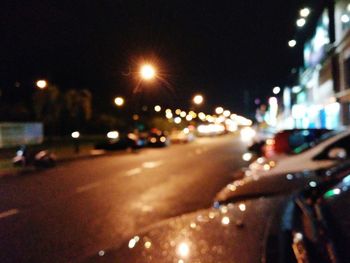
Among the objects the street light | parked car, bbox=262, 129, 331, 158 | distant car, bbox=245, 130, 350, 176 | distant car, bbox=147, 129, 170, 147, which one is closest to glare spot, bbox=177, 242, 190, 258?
distant car, bbox=245, 130, 350, 176

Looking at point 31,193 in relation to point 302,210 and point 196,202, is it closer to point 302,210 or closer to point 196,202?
point 196,202

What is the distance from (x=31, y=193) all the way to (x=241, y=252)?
12.1 meters

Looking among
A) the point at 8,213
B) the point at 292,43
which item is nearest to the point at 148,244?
the point at 8,213

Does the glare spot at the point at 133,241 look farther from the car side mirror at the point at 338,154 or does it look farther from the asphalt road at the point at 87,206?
the car side mirror at the point at 338,154

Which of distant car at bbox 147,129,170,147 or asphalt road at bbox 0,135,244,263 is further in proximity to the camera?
distant car at bbox 147,129,170,147

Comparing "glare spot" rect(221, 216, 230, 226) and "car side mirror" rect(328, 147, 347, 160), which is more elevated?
"car side mirror" rect(328, 147, 347, 160)

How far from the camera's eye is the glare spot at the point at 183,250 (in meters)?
3.54

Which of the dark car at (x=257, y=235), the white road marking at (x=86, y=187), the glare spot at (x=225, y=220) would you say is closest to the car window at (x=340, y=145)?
the dark car at (x=257, y=235)

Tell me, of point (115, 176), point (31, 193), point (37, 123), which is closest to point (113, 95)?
point (37, 123)

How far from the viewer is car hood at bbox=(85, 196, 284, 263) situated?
347cm

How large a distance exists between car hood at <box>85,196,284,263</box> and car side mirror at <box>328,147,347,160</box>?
4.58 metres

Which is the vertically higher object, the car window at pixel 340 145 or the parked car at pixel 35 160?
the car window at pixel 340 145


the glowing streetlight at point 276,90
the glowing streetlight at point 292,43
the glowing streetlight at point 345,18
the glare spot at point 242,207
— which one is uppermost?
the glowing streetlight at point 292,43

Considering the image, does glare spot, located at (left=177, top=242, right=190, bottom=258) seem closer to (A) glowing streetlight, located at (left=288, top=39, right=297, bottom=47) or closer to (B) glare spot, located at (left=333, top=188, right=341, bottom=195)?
(B) glare spot, located at (left=333, top=188, right=341, bottom=195)
